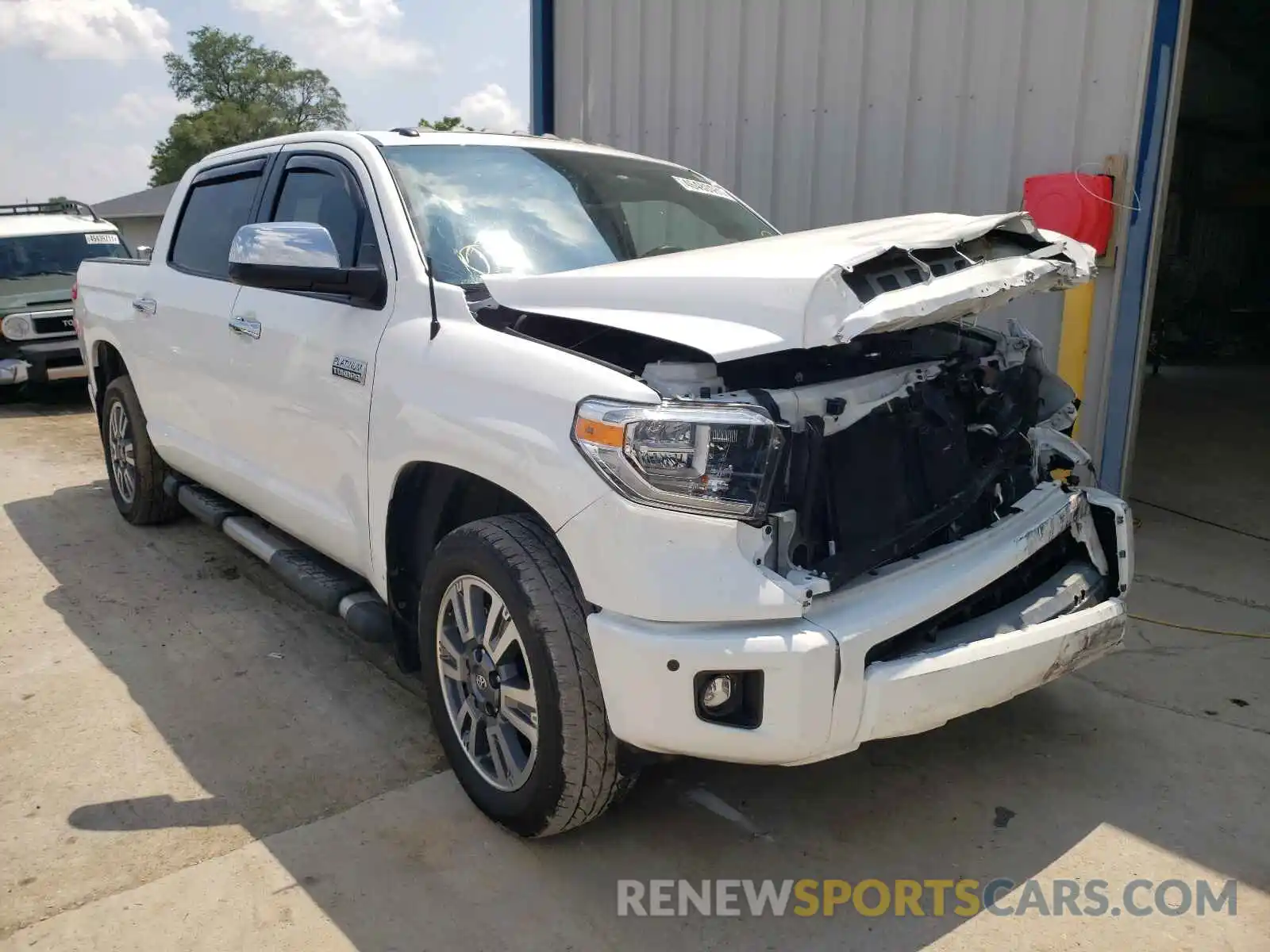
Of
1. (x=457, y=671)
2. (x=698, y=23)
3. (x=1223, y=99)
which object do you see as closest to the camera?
(x=457, y=671)

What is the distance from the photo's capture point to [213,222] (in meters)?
4.68

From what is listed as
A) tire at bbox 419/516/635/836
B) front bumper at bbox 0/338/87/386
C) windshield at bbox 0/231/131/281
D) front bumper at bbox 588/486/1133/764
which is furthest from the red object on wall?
windshield at bbox 0/231/131/281

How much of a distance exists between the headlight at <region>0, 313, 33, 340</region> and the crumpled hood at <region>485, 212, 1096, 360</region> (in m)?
8.99

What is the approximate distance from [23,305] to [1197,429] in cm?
1142

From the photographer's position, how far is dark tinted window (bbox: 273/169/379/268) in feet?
11.3

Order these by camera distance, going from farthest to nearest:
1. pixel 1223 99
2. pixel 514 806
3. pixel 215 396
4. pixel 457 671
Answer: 1. pixel 1223 99
2. pixel 215 396
3. pixel 457 671
4. pixel 514 806

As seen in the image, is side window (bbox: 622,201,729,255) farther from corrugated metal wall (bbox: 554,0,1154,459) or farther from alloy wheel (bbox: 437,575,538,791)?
corrugated metal wall (bbox: 554,0,1154,459)

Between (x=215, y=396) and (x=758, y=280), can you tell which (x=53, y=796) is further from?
(x=758, y=280)

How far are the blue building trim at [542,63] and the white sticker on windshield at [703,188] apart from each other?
14.5ft

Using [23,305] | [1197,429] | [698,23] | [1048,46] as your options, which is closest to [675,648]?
[1048,46]

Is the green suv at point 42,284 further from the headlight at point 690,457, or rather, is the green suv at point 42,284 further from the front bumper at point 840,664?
the front bumper at point 840,664

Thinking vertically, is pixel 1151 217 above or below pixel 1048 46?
below

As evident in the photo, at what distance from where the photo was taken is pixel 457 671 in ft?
9.68

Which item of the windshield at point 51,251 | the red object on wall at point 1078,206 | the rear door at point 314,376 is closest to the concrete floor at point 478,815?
the rear door at point 314,376
